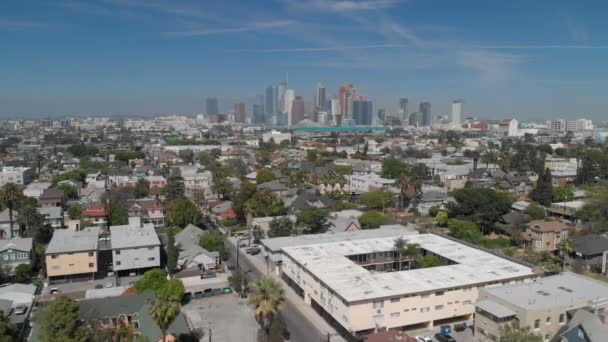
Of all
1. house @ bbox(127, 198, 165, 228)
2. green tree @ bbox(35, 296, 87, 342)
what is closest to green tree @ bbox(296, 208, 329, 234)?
house @ bbox(127, 198, 165, 228)

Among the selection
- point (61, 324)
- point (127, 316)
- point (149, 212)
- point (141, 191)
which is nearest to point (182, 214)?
point (149, 212)

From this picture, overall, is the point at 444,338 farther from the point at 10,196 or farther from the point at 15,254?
the point at 10,196

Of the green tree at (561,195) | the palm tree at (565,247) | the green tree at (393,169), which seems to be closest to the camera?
the palm tree at (565,247)

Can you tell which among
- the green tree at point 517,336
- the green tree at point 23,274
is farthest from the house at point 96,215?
the green tree at point 517,336

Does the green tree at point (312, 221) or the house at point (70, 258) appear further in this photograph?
the green tree at point (312, 221)

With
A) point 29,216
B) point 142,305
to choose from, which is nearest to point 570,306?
point 142,305

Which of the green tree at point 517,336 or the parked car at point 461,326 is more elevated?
the green tree at point 517,336

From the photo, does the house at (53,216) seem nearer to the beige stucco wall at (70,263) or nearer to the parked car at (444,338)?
the beige stucco wall at (70,263)
